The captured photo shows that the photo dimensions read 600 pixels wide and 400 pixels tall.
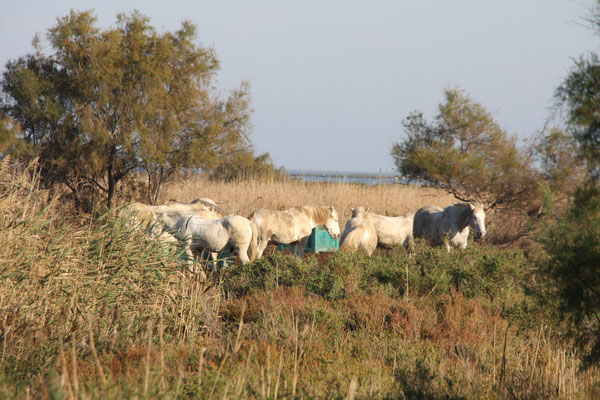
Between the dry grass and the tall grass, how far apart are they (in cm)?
1113

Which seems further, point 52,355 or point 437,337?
point 437,337

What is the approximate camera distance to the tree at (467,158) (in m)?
18.3

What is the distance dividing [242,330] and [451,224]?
809cm

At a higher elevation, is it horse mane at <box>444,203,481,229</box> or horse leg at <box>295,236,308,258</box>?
horse mane at <box>444,203,481,229</box>

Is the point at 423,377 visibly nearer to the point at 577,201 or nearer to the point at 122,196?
the point at 577,201

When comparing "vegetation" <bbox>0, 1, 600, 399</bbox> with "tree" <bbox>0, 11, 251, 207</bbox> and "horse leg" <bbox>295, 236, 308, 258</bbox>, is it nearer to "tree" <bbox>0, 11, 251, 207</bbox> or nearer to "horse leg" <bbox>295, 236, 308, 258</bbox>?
"tree" <bbox>0, 11, 251, 207</bbox>

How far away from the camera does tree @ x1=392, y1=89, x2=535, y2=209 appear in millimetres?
18266

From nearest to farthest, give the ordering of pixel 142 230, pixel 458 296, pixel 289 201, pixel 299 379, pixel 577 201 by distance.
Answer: pixel 577 201, pixel 299 379, pixel 142 230, pixel 458 296, pixel 289 201

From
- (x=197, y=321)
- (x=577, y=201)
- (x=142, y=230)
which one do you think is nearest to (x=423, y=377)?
(x=577, y=201)

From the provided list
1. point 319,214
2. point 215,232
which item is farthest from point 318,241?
point 215,232

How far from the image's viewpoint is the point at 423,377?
17.8 ft

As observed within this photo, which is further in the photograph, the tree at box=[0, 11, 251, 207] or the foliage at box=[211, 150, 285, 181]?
the foliage at box=[211, 150, 285, 181]

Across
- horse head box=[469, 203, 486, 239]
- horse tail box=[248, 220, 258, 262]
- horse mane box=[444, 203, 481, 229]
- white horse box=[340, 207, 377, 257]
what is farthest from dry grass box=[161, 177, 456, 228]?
horse tail box=[248, 220, 258, 262]

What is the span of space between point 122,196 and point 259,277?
927 centimetres
